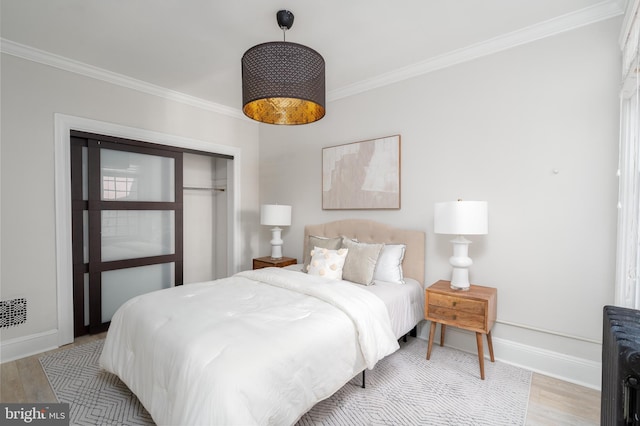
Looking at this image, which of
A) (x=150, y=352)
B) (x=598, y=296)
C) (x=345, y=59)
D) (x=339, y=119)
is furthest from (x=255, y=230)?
(x=598, y=296)

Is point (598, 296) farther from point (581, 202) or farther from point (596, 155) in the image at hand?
point (596, 155)

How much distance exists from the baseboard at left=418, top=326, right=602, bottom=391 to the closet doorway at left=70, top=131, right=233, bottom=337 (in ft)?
10.9

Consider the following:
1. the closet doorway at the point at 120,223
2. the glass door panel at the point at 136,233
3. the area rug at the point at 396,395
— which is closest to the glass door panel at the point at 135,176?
the closet doorway at the point at 120,223

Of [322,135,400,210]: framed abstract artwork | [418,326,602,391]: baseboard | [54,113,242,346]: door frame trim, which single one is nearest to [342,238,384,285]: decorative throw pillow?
[322,135,400,210]: framed abstract artwork

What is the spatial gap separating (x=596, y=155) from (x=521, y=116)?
1.94 ft

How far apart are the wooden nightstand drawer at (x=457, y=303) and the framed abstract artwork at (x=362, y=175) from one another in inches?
40.4

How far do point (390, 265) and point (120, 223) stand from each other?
9.70 ft

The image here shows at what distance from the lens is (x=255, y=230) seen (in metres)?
4.64

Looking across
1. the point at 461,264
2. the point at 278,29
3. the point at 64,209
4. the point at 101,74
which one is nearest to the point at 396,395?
the point at 461,264

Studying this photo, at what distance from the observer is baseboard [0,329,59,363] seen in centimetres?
262

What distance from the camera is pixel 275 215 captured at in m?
3.85

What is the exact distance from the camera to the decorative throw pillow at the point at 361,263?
2.73 meters

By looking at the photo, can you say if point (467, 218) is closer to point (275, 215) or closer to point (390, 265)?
point (390, 265)

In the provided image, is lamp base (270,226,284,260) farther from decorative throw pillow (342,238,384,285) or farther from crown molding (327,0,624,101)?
crown molding (327,0,624,101)
